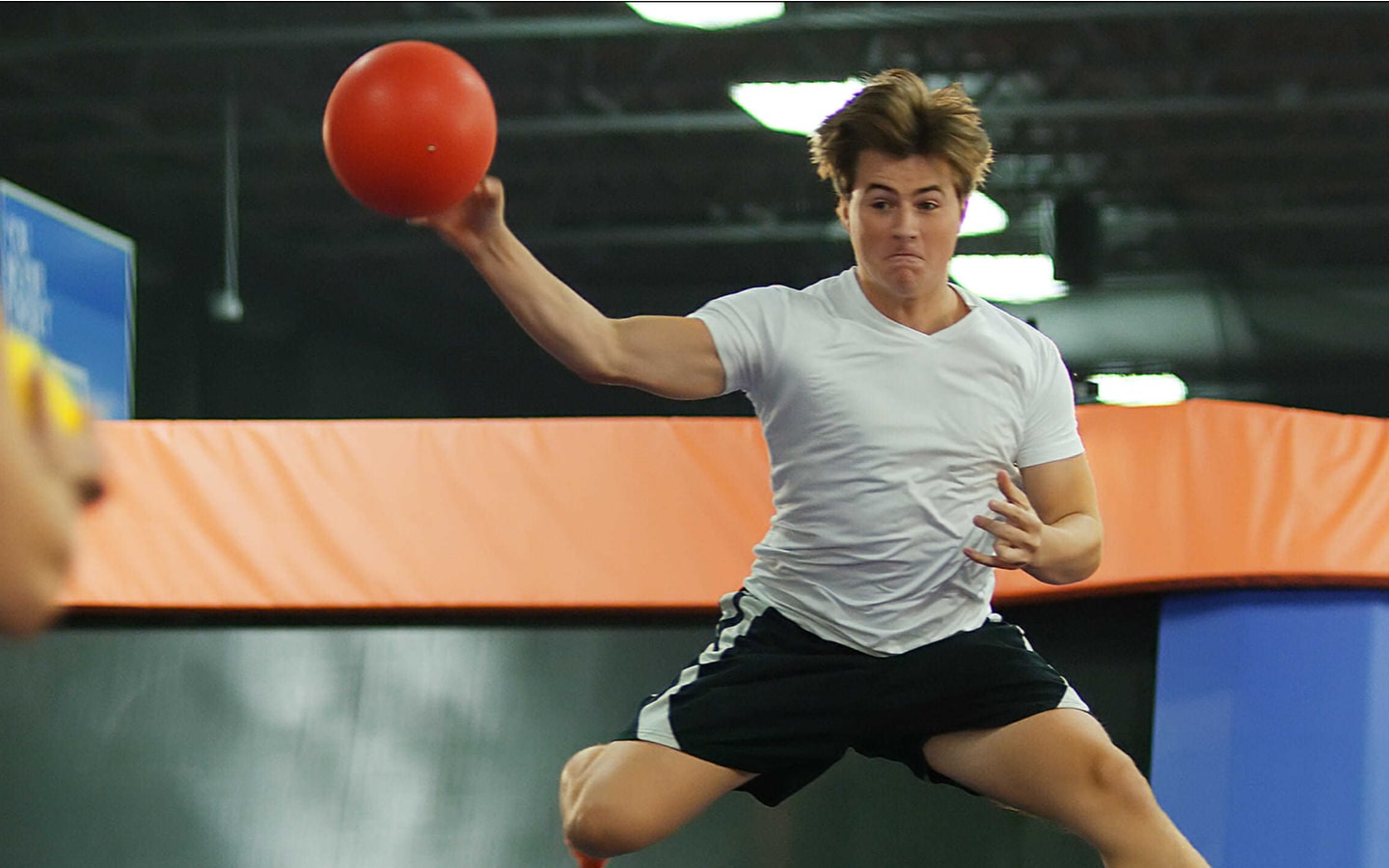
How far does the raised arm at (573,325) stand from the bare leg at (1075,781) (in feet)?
2.10

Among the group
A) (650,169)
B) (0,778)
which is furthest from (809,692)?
(650,169)

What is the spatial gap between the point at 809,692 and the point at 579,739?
96 cm

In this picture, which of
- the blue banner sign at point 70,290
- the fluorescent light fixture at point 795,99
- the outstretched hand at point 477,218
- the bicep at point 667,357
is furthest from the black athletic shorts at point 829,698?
the fluorescent light fixture at point 795,99

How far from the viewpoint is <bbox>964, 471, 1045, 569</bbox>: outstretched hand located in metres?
1.98

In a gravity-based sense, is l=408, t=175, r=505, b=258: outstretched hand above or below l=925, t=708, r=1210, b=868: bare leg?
above

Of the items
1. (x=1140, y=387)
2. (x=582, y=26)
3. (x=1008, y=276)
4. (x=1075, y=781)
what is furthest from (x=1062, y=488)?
(x=1140, y=387)

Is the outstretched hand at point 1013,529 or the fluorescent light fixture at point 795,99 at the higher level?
the fluorescent light fixture at point 795,99

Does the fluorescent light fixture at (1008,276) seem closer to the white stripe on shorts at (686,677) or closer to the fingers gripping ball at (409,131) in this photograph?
the white stripe on shorts at (686,677)

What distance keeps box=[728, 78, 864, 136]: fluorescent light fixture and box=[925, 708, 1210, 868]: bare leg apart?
5.42 metres

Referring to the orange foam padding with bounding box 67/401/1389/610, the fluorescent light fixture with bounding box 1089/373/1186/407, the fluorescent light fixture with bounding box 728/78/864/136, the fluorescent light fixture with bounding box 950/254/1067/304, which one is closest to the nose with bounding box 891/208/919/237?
the orange foam padding with bounding box 67/401/1389/610

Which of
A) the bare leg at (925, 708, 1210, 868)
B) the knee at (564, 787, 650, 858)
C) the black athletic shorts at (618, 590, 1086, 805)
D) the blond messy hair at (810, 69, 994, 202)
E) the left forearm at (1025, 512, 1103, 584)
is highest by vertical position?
the blond messy hair at (810, 69, 994, 202)

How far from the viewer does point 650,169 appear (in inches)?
440

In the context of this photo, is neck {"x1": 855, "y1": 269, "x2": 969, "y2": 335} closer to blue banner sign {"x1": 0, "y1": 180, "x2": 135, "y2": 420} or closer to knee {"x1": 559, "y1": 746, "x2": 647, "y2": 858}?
knee {"x1": 559, "y1": 746, "x2": 647, "y2": 858}

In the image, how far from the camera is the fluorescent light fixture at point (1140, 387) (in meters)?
11.1
